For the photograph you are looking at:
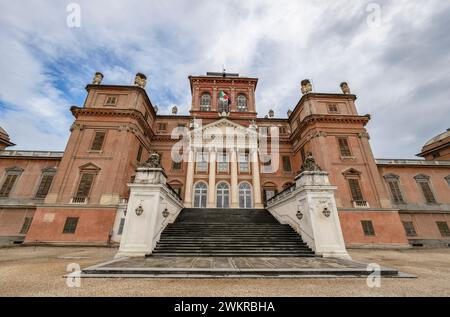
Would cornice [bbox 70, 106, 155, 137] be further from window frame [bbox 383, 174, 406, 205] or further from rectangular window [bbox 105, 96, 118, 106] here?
window frame [bbox 383, 174, 406, 205]

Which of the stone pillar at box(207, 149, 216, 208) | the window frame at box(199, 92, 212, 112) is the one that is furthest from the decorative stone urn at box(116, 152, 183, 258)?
the window frame at box(199, 92, 212, 112)

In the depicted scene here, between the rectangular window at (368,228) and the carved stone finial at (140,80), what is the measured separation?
28490 millimetres

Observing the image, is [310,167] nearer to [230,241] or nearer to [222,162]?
[230,241]

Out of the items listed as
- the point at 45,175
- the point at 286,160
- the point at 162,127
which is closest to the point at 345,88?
the point at 286,160

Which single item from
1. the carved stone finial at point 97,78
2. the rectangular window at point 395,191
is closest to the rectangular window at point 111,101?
the carved stone finial at point 97,78

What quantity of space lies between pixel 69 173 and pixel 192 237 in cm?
1553

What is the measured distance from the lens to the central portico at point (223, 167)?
21781 millimetres

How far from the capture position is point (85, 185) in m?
18.1

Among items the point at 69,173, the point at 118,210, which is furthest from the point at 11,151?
the point at 118,210

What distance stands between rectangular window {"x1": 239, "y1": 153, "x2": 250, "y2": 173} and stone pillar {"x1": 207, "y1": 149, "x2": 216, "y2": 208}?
334 cm

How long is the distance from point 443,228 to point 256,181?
19291mm

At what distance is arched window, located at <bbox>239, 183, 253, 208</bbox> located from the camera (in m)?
21.9

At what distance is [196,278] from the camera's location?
5.69 m
